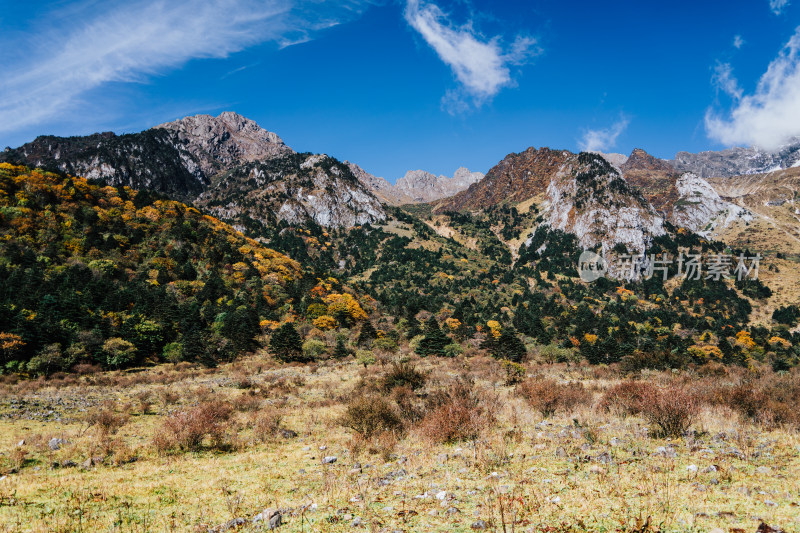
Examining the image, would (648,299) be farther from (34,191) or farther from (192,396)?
(34,191)

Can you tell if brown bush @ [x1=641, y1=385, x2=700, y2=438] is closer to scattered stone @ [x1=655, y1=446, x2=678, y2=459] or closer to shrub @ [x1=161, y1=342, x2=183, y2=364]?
scattered stone @ [x1=655, y1=446, x2=678, y2=459]

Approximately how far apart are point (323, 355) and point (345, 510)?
1807 inches

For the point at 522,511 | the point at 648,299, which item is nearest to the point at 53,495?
the point at 522,511

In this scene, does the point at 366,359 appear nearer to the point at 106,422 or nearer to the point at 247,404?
the point at 247,404

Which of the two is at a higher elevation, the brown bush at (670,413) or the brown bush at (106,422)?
the brown bush at (670,413)

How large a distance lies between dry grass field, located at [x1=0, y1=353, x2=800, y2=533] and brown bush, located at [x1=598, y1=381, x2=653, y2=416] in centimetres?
11

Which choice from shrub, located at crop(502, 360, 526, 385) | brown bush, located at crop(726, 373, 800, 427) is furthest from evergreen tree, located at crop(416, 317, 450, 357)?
brown bush, located at crop(726, 373, 800, 427)

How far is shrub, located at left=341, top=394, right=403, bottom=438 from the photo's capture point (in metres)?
14.3

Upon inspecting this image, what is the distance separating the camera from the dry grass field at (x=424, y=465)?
6664mm

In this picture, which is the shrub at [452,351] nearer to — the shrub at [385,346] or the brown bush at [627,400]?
the shrub at [385,346]

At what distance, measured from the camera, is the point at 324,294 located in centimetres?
8681

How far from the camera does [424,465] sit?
33.9 ft

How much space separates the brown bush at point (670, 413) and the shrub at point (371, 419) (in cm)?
920

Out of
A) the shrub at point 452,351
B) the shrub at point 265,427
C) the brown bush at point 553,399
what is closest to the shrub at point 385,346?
the shrub at point 452,351
